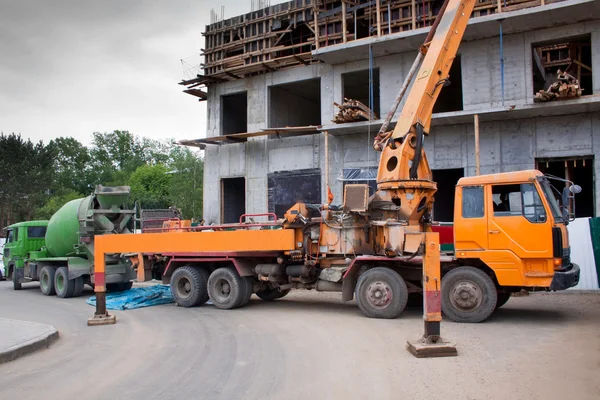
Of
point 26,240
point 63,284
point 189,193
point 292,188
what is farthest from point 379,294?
point 189,193

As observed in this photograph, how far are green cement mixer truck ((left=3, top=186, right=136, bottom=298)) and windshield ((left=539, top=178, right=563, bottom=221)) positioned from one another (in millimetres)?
11903

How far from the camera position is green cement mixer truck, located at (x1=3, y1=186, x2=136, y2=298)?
51.0ft

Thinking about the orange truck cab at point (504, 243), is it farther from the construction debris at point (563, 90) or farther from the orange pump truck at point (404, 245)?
the construction debris at point (563, 90)

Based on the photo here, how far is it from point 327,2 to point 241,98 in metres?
7.20

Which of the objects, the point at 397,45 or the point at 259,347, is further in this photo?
the point at 397,45

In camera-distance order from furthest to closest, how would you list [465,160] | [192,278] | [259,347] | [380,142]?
[465,160] → [192,278] → [380,142] → [259,347]

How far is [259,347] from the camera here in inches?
308

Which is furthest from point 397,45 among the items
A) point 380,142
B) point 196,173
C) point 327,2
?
point 196,173

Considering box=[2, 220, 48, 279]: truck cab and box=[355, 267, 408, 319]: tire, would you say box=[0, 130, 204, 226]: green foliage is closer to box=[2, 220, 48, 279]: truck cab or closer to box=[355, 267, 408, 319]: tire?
box=[2, 220, 48, 279]: truck cab

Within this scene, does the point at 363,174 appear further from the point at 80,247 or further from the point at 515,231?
the point at 515,231

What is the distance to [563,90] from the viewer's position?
1510 centimetres

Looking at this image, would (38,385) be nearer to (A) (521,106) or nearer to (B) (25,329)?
(B) (25,329)

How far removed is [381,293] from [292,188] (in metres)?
12.1

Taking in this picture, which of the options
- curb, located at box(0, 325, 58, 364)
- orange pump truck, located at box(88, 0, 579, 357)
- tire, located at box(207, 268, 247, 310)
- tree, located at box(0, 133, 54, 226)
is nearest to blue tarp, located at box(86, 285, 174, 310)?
orange pump truck, located at box(88, 0, 579, 357)
